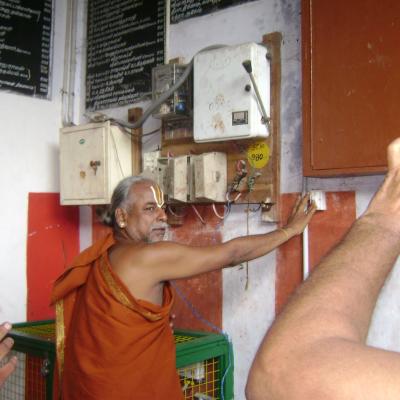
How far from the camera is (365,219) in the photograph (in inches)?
32.4

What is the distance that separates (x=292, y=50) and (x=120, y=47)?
3.98 feet

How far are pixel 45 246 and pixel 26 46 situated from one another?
1198 millimetres

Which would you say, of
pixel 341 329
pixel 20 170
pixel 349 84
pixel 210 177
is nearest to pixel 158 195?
pixel 210 177

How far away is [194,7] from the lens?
2707 mm

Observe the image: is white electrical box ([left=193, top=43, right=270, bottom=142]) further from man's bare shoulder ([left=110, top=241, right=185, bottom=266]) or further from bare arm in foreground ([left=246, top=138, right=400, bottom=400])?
bare arm in foreground ([left=246, top=138, right=400, bottom=400])

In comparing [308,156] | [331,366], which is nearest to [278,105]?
[308,156]

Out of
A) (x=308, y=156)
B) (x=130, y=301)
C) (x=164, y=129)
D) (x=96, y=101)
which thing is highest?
(x=96, y=101)

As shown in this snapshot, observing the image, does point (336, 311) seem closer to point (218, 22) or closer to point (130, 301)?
point (130, 301)

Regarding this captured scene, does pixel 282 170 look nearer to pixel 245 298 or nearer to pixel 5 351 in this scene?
pixel 245 298

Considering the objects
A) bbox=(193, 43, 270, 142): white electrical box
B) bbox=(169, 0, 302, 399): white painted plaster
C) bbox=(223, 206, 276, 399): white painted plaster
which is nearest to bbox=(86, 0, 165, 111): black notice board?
bbox=(169, 0, 302, 399): white painted plaster

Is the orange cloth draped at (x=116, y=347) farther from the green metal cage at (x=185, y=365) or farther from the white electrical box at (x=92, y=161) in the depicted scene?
the white electrical box at (x=92, y=161)

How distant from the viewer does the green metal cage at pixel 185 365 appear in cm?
232

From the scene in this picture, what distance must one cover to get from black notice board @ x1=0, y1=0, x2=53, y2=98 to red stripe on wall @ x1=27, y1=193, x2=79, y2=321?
66 centimetres

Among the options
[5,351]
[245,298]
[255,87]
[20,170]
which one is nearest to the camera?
[5,351]
